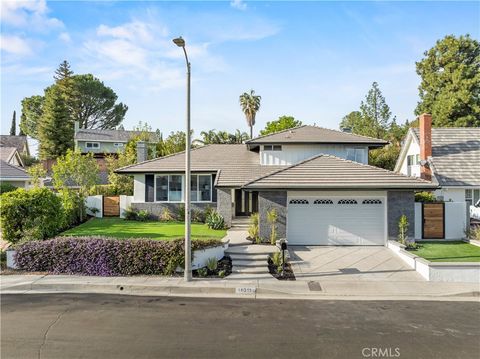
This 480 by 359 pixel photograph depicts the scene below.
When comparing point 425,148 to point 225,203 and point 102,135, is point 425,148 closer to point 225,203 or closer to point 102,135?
point 225,203

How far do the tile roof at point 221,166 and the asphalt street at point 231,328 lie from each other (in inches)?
438

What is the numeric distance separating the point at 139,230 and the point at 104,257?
5.79m

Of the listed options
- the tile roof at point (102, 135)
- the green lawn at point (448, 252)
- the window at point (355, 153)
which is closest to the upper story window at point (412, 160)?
the window at point (355, 153)

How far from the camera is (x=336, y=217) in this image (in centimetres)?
1719

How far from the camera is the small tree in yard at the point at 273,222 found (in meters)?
16.5

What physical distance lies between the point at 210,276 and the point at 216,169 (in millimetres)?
10826

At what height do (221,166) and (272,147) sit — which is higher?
(272,147)

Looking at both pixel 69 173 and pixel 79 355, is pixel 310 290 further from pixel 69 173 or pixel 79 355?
pixel 69 173

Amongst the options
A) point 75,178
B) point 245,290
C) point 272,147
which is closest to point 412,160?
point 272,147

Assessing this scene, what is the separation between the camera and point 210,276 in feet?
43.0

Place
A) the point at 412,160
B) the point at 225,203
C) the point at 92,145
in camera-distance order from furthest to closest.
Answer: the point at 92,145 → the point at 412,160 → the point at 225,203

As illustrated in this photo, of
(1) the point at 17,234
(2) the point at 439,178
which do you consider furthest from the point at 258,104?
(1) the point at 17,234

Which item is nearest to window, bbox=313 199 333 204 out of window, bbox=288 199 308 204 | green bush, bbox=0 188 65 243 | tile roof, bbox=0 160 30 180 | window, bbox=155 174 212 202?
window, bbox=288 199 308 204

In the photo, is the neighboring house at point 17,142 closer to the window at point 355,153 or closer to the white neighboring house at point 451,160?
the window at point 355,153
